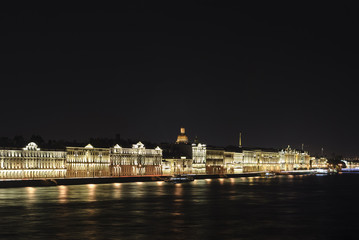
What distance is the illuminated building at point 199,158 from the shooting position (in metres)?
147

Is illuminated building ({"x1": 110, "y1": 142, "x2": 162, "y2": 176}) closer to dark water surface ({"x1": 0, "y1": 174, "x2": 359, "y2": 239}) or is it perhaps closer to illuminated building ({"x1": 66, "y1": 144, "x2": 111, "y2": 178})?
illuminated building ({"x1": 66, "y1": 144, "x2": 111, "y2": 178})

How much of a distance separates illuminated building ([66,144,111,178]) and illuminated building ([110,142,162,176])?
8.51ft

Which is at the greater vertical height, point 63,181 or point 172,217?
point 63,181

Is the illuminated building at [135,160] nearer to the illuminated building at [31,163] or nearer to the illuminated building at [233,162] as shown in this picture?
the illuminated building at [31,163]

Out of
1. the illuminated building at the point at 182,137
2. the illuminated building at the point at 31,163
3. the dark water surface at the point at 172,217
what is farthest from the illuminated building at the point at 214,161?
the dark water surface at the point at 172,217

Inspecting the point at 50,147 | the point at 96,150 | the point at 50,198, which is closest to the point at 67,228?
the point at 50,198

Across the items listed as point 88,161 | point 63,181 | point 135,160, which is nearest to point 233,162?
point 135,160

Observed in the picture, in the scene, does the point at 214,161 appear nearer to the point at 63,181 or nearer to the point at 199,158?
the point at 199,158

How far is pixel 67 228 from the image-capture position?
4131 centimetres

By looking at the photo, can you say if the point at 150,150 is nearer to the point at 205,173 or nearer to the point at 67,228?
the point at 205,173

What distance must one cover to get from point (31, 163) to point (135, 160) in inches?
1271

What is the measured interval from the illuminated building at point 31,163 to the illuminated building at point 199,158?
46.6m

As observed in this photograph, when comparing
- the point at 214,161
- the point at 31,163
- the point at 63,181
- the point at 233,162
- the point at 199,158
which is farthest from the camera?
the point at 233,162

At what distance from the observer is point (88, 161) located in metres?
112
